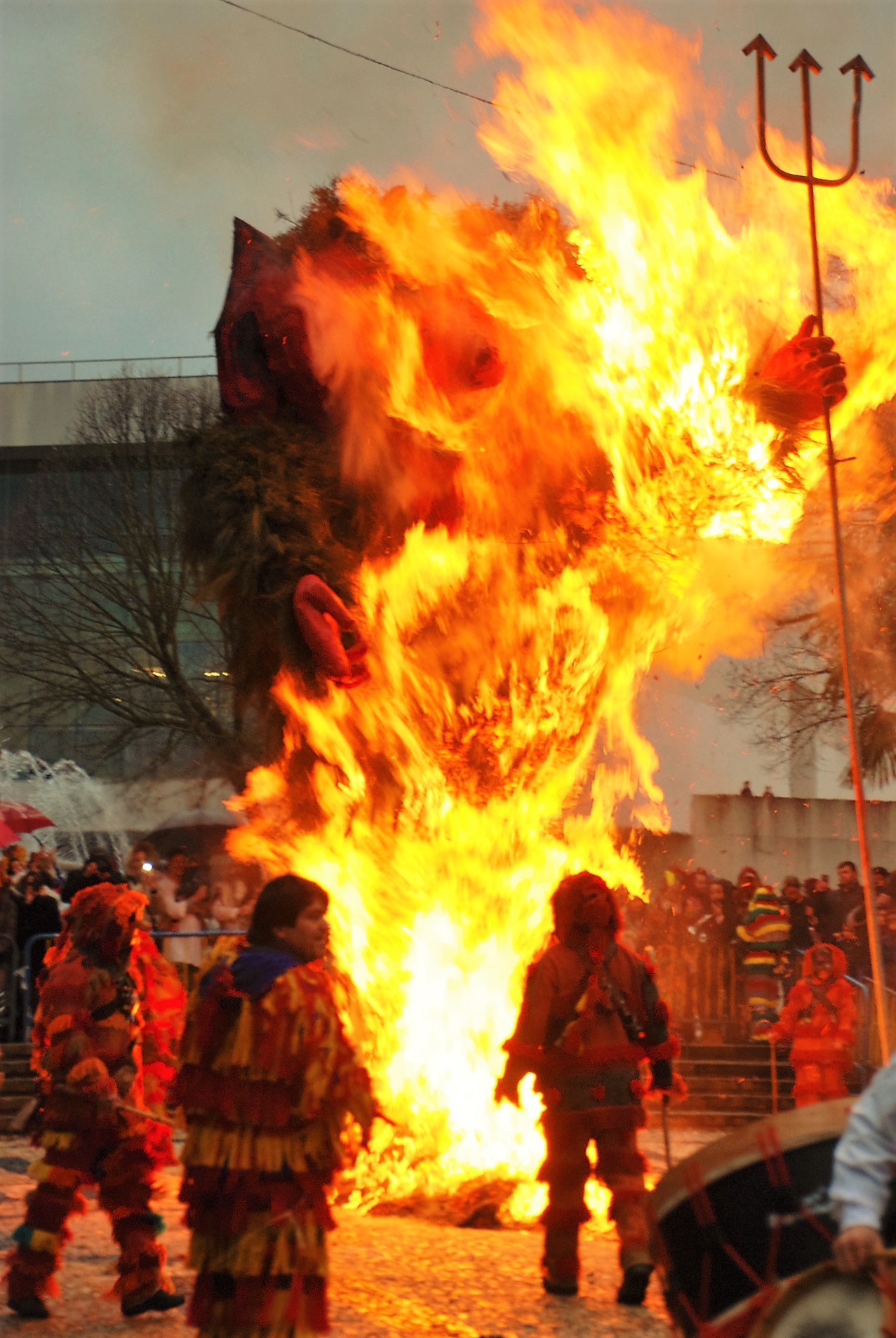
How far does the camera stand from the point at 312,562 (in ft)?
23.0

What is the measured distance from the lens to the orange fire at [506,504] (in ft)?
23.7

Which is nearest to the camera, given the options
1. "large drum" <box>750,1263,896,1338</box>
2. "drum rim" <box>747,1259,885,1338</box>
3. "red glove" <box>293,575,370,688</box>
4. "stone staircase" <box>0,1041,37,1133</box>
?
"large drum" <box>750,1263,896,1338</box>

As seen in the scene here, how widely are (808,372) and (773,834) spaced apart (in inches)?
431

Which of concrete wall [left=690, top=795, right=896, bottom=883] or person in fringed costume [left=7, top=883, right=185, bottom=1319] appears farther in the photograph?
concrete wall [left=690, top=795, right=896, bottom=883]

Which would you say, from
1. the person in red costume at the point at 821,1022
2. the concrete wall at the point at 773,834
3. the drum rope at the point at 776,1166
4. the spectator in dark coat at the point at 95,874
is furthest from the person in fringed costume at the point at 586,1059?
the concrete wall at the point at 773,834

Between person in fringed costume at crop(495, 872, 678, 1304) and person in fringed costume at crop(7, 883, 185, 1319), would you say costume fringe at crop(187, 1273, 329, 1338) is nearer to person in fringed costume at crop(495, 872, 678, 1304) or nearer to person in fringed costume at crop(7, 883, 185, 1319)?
person in fringed costume at crop(7, 883, 185, 1319)

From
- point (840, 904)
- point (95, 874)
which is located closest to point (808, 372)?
point (95, 874)

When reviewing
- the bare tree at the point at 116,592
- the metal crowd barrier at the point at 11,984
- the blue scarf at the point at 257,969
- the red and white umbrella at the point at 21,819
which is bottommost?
the blue scarf at the point at 257,969

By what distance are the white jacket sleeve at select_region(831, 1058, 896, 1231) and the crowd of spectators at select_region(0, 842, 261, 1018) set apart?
7.26m

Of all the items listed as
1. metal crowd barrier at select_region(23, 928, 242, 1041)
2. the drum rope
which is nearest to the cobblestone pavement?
the drum rope

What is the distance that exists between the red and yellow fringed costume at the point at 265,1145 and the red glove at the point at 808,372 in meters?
3.82

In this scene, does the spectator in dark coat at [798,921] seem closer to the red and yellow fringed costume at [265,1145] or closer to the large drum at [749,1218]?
the red and yellow fringed costume at [265,1145]

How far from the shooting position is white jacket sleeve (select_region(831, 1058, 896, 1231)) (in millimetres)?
3016

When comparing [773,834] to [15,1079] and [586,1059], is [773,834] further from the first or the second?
[586,1059]
